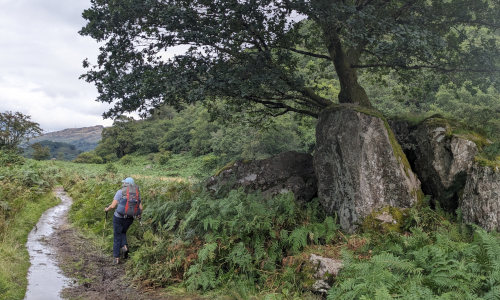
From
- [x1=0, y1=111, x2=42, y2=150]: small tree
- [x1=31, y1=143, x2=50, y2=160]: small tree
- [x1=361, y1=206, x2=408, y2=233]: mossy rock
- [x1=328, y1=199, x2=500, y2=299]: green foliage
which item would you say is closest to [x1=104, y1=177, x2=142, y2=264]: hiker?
[x1=328, y1=199, x2=500, y2=299]: green foliage

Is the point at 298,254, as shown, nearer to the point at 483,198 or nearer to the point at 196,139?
the point at 483,198

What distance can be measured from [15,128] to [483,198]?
139ft

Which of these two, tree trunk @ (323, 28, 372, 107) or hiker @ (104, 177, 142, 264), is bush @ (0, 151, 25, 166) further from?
tree trunk @ (323, 28, 372, 107)

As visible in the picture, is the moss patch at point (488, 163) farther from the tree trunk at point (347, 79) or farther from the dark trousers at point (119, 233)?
the dark trousers at point (119, 233)

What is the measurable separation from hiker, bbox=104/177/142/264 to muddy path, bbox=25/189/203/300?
0.45 m

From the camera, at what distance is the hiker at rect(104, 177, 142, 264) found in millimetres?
8883

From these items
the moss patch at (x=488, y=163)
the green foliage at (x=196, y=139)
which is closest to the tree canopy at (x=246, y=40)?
the moss patch at (x=488, y=163)

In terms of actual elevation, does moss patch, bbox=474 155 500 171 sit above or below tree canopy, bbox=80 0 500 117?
below

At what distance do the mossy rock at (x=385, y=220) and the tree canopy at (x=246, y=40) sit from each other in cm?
380

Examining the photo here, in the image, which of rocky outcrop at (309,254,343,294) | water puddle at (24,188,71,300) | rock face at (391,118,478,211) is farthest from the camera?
rock face at (391,118,478,211)

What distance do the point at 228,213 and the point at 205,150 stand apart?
45396 mm

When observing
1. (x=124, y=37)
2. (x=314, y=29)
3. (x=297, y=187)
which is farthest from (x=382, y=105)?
(x=124, y=37)

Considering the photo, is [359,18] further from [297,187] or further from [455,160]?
[297,187]

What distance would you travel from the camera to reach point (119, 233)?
8953 millimetres
